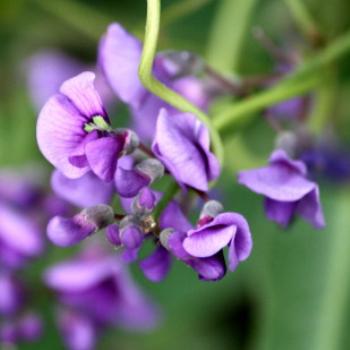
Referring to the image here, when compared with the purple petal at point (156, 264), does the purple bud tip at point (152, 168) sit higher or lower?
higher

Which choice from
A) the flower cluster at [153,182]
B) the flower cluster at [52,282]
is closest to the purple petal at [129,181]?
the flower cluster at [153,182]

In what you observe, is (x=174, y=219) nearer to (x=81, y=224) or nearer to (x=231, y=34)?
(x=81, y=224)

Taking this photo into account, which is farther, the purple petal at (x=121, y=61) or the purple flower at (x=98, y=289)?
the purple flower at (x=98, y=289)

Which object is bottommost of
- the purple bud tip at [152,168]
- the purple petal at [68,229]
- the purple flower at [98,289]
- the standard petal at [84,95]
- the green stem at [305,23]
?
the purple flower at [98,289]

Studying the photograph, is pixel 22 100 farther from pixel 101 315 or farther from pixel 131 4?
pixel 101 315

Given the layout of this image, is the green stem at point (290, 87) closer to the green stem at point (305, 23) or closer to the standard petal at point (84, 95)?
the green stem at point (305, 23)
